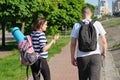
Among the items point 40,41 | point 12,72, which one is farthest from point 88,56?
point 12,72

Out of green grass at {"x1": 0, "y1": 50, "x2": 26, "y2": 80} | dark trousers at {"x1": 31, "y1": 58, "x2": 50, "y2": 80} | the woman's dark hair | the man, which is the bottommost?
green grass at {"x1": 0, "y1": 50, "x2": 26, "y2": 80}

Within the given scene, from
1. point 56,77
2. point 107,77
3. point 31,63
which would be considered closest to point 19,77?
point 56,77

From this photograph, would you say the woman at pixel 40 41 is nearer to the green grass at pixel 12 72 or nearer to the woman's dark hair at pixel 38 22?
the woman's dark hair at pixel 38 22

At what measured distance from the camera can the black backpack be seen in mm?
7453

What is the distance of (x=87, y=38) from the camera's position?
7.46 meters

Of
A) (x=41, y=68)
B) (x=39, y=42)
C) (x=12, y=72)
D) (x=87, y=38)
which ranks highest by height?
(x=87, y=38)

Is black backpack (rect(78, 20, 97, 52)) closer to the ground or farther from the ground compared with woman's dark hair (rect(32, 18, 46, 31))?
closer to the ground

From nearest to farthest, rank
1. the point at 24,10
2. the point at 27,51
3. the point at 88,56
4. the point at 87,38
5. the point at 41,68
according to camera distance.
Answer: the point at 87,38 < the point at 88,56 < the point at 27,51 < the point at 41,68 < the point at 24,10

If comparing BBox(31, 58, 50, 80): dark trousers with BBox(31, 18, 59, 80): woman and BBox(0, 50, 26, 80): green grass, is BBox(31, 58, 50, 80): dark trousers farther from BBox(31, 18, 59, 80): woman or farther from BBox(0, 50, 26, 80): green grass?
BBox(0, 50, 26, 80): green grass

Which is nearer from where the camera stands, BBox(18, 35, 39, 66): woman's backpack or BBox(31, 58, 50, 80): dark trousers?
BBox(18, 35, 39, 66): woman's backpack

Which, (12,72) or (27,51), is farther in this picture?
(12,72)

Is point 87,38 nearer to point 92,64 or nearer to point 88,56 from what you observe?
point 88,56

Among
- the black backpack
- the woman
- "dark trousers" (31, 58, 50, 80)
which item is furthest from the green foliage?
the black backpack

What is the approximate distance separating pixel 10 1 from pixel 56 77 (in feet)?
40.2
